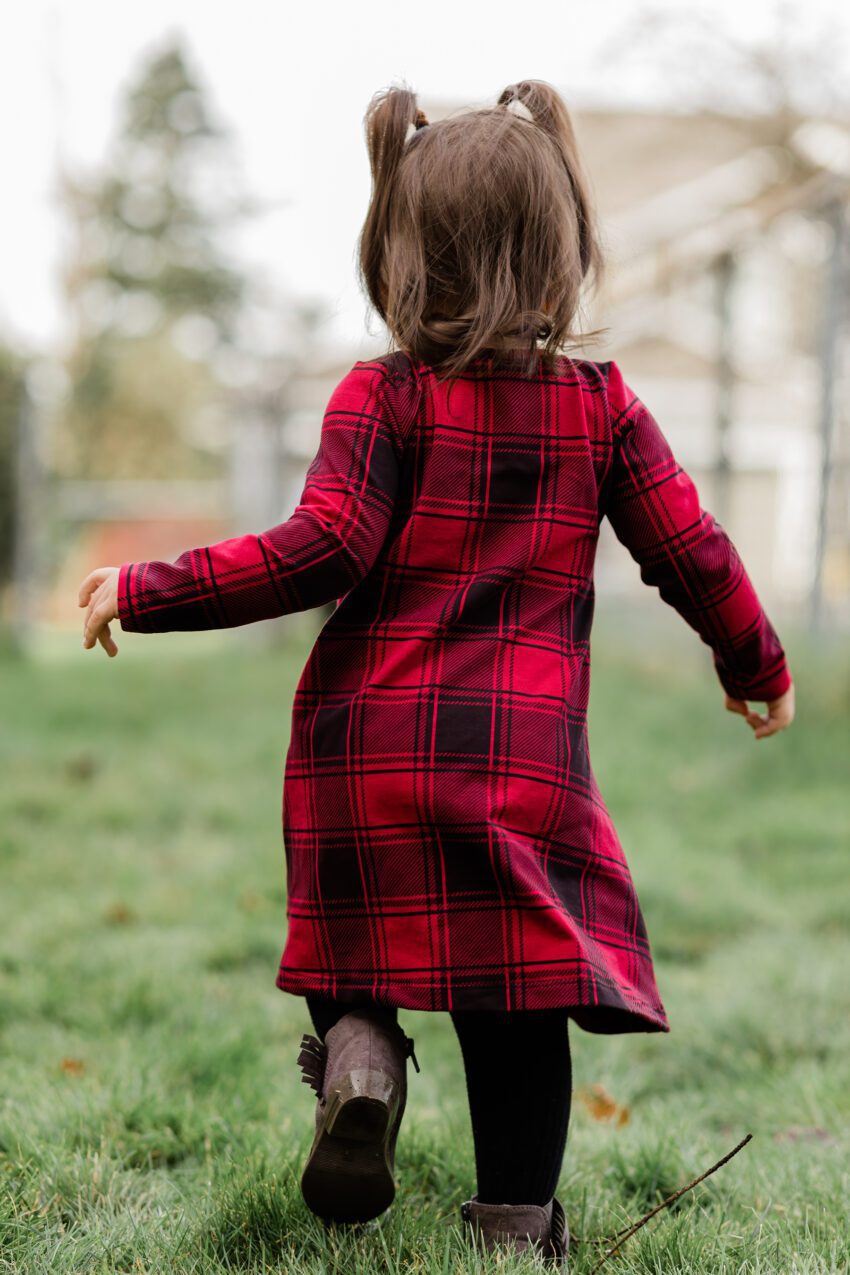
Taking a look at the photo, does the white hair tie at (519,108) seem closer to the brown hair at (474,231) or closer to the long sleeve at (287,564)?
the brown hair at (474,231)

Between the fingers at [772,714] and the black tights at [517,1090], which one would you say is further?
the fingers at [772,714]

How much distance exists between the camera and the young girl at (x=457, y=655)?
1588 mm

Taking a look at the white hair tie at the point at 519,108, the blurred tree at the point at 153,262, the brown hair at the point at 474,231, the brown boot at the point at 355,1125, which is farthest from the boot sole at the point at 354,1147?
the blurred tree at the point at 153,262

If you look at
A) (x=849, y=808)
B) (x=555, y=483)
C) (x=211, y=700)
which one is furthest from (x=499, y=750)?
(x=211, y=700)

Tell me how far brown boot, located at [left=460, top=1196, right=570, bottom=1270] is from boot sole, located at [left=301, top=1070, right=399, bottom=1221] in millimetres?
196

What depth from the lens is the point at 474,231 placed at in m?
1.67

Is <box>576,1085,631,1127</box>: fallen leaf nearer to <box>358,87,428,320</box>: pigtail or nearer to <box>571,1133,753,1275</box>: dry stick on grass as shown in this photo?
<box>571,1133,753,1275</box>: dry stick on grass

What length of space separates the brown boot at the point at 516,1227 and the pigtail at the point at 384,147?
4.15ft

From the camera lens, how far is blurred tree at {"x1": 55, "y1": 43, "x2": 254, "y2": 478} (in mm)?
27516

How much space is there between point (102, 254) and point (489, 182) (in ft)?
93.3

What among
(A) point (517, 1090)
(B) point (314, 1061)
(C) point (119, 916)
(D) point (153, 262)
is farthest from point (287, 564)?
(D) point (153, 262)

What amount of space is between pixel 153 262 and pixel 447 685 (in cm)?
2827

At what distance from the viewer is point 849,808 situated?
467 centimetres

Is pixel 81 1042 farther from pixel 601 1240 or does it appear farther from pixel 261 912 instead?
pixel 601 1240
